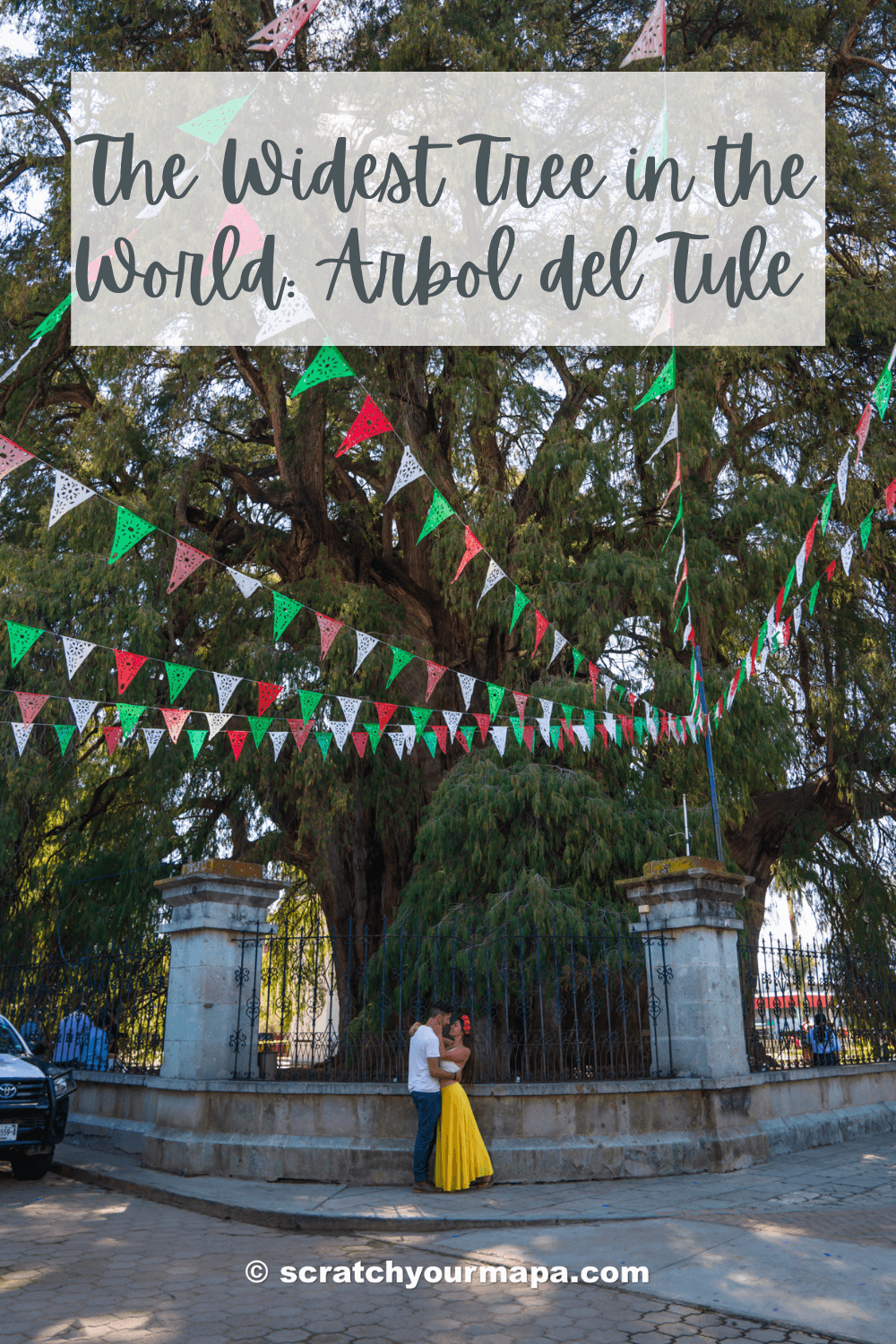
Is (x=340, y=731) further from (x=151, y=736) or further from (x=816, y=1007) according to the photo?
(x=816, y=1007)

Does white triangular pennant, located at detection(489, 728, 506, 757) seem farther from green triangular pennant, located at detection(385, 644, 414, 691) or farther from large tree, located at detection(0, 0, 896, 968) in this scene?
green triangular pennant, located at detection(385, 644, 414, 691)

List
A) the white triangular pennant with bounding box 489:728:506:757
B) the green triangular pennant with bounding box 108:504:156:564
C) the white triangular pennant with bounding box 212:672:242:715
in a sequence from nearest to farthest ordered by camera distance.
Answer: the green triangular pennant with bounding box 108:504:156:564 → the white triangular pennant with bounding box 212:672:242:715 → the white triangular pennant with bounding box 489:728:506:757

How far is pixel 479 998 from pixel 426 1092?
296 cm

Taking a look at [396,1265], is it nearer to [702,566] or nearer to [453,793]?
[453,793]

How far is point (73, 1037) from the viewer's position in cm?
1085

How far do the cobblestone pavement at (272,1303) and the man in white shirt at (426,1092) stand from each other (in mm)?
1228

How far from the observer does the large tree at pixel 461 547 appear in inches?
461

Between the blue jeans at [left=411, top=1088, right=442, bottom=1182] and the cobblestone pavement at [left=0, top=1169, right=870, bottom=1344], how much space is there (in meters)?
1.21

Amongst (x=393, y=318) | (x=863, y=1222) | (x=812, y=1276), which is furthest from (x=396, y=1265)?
(x=393, y=318)

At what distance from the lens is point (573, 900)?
10.0 metres

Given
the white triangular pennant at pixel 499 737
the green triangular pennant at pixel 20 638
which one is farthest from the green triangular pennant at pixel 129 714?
the white triangular pennant at pixel 499 737

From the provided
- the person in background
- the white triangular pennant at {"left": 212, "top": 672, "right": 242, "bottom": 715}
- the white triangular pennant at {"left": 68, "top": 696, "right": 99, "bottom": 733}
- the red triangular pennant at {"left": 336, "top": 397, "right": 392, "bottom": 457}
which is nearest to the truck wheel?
the person in background

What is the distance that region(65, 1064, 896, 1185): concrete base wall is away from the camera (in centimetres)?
772

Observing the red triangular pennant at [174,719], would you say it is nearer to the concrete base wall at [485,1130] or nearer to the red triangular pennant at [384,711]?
the red triangular pennant at [384,711]
